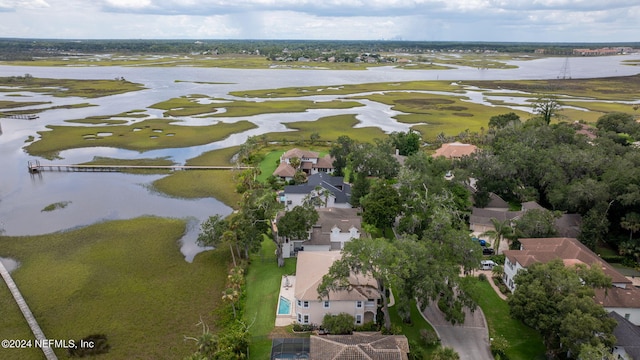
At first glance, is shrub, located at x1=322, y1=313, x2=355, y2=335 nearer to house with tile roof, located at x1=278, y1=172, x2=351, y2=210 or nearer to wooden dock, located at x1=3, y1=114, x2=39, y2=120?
house with tile roof, located at x1=278, y1=172, x2=351, y2=210

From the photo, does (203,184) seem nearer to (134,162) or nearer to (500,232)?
(134,162)

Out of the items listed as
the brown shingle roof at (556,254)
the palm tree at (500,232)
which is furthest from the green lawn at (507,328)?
the palm tree at (500,232)

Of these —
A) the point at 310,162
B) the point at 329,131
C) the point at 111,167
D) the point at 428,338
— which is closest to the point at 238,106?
the point at 329,131

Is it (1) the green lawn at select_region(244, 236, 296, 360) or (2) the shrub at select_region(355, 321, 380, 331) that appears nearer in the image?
(1) the green lawn at select_region(244, 236, 296, 360)

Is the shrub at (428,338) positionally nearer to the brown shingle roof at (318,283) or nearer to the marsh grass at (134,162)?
the brown shingle roof at (318,283)

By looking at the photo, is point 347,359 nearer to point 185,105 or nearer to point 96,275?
point 96,275

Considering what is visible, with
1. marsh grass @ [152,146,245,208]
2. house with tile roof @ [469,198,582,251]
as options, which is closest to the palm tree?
house with tile roof @ [469,198,582,251]

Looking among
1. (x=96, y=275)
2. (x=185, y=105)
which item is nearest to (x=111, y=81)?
(x=185, y=105)
